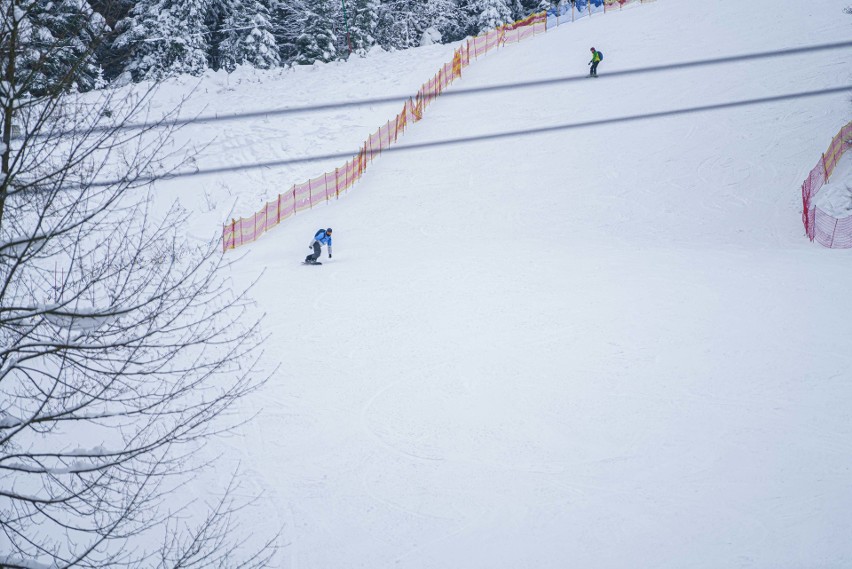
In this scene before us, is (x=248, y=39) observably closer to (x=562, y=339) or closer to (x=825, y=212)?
(x=825, y=212)

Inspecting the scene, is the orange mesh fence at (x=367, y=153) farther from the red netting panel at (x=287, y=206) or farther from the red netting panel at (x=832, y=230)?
the red netting panel at (x=832, y=230)

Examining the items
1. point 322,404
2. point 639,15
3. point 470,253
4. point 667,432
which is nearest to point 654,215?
point 470,253

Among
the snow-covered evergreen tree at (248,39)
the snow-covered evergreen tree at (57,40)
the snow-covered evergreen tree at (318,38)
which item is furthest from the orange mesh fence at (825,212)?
the snow-covered evergreen tree at (248,39)

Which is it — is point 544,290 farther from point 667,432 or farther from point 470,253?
point 667,432

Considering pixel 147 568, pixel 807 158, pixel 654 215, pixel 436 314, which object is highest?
pixel 807 158

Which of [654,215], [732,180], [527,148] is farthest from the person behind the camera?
[527,148]

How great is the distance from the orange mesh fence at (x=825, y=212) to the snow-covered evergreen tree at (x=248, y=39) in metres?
32.4

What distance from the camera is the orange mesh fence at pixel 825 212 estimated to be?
1833 cm

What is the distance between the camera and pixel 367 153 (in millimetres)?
27516

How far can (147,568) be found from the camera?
726cm

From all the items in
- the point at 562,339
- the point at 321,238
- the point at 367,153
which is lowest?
the point at 562,339

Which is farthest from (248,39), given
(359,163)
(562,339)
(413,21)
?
(562,339)

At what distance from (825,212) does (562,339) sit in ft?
38.9

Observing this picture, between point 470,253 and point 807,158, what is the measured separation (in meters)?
13.6
